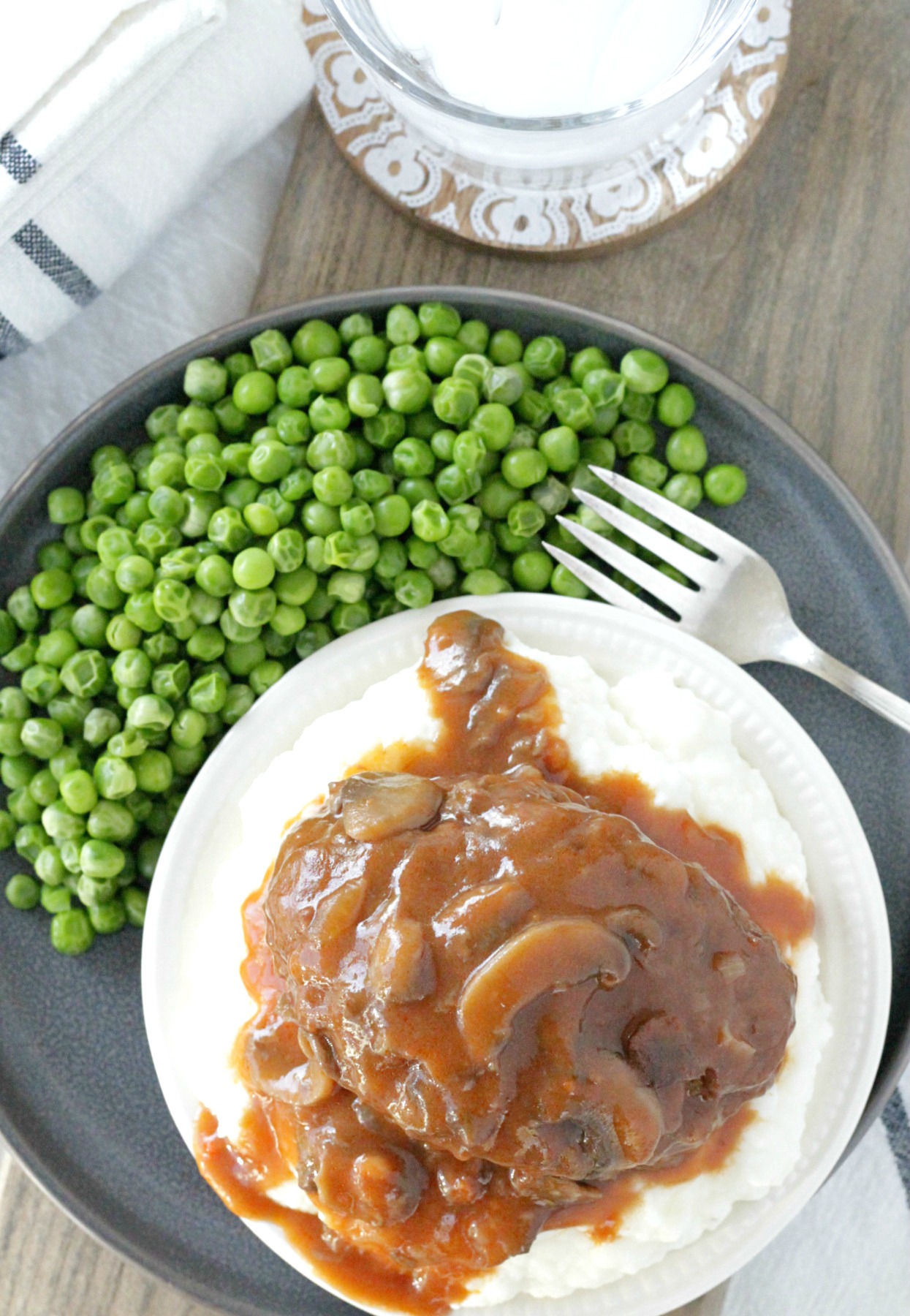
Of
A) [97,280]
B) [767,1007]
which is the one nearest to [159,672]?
[97,280]

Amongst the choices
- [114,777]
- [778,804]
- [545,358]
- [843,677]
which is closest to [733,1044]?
[778,804]

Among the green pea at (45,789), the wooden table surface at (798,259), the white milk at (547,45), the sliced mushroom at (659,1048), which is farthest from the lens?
the wooden table surface at (798,259)

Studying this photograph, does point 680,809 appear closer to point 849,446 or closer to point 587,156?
point 849,446

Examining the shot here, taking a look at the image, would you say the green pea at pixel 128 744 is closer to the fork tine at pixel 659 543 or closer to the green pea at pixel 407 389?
the green pea at pixel 407 389

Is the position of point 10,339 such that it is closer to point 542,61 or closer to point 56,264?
point 56,264

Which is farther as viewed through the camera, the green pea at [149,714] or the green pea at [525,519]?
the green pea at [525,519]

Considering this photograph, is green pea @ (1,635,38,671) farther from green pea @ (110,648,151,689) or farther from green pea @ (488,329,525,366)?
green pea @ (488,329,525,366)

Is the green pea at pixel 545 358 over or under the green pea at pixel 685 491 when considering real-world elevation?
over

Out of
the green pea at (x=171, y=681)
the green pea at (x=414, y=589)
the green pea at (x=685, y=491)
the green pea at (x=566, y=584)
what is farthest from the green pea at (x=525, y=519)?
the green pea at (x=171, y=681)
